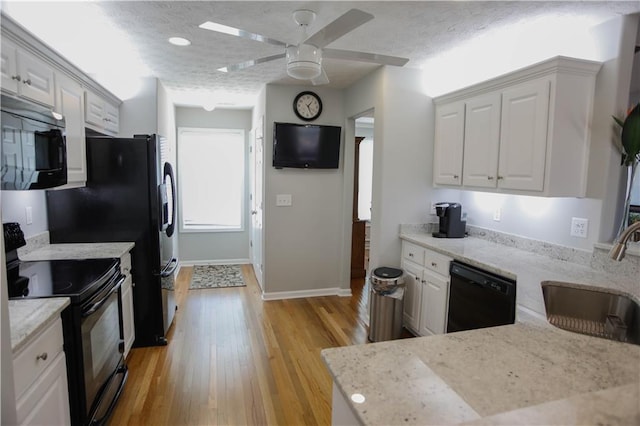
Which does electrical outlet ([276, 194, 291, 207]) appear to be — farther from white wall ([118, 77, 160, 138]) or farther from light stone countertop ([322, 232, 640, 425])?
light stone countertop ([322, 232, 640, 425])

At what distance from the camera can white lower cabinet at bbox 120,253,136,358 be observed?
2.64 m

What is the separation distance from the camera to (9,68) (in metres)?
1.81

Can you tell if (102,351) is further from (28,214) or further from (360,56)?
(360,56)

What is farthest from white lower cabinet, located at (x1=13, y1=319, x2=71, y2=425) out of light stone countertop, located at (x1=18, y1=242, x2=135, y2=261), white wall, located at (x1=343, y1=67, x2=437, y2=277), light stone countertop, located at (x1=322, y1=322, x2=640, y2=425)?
white wall, located at (x1=343, y1=67, x2=437, y2=277)

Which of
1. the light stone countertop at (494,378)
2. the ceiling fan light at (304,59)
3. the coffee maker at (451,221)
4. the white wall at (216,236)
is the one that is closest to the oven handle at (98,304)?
the light stone countertop at (494,378)

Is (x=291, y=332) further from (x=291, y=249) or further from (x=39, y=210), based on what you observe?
(x=39, y=210)

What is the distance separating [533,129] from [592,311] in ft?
3.83

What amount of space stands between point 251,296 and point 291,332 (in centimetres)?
113

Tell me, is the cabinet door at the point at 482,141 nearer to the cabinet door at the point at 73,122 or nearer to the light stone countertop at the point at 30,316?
the light stone countertop at the point at 30,316

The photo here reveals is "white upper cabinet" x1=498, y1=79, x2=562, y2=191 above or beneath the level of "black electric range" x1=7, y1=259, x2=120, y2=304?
above

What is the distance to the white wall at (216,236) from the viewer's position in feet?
18.3

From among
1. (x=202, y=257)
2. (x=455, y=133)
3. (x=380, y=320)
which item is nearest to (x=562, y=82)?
(x=455, y=133)

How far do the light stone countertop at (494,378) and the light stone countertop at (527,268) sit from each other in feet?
1.99

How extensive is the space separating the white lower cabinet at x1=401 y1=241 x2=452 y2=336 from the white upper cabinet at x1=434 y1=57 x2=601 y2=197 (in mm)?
713
